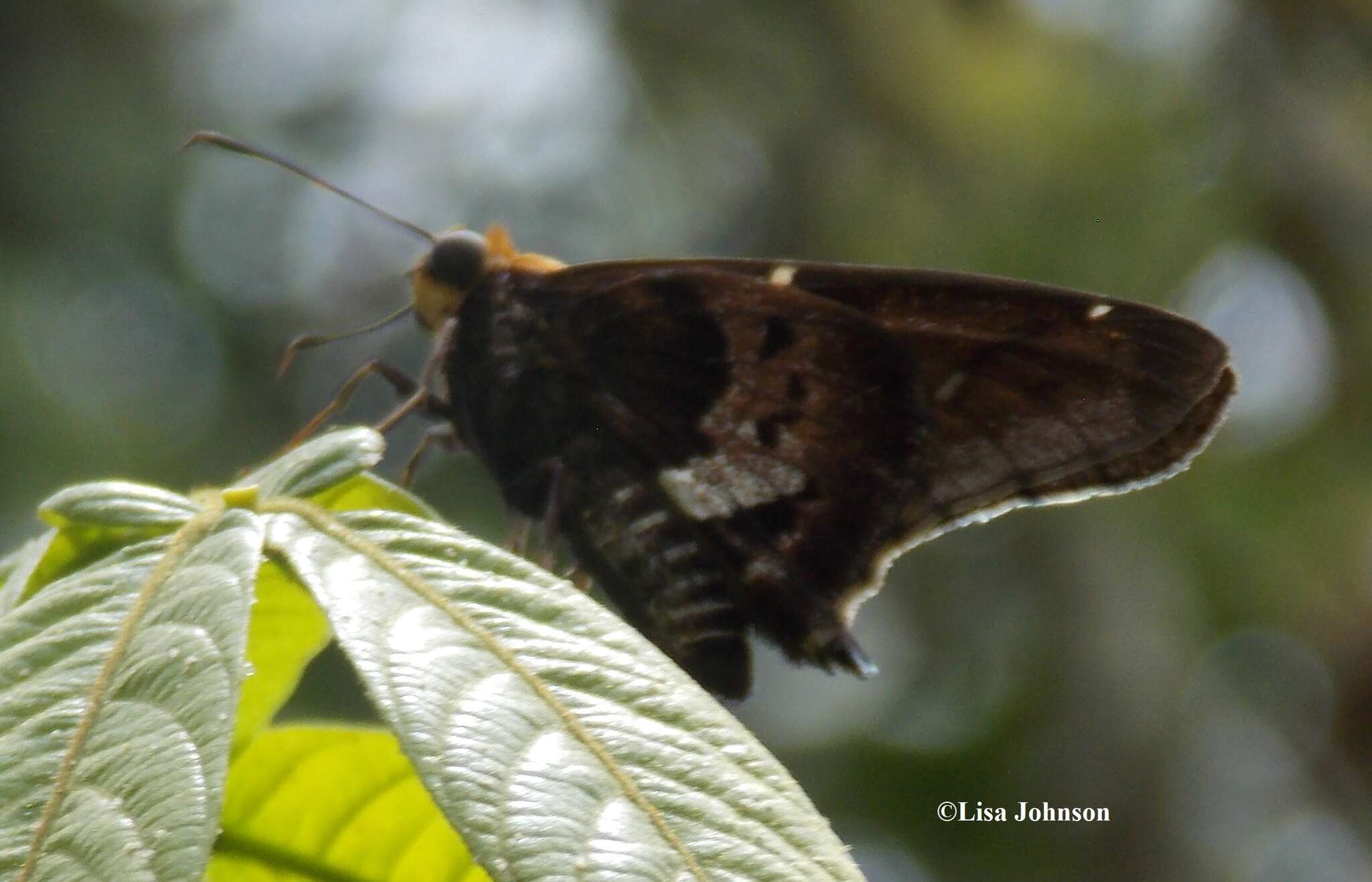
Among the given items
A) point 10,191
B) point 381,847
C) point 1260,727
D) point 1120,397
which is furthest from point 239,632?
point 10,191

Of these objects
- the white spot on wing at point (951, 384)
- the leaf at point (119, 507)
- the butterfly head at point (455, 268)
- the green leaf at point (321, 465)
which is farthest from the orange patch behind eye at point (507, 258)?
Result: the leaf at point (119, 507)

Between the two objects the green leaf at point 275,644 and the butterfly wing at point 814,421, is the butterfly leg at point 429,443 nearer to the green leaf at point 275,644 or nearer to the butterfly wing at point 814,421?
the butterfly wing at point 814,421

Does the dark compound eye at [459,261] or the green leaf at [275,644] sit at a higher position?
the dark compound eye at [459,261]

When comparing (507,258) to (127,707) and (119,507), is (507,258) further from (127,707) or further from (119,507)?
(127,707)

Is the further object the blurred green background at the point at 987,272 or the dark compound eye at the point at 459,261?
the blurred green background at the point at 987,272

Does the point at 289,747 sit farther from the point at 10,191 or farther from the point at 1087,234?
the point at 10,191

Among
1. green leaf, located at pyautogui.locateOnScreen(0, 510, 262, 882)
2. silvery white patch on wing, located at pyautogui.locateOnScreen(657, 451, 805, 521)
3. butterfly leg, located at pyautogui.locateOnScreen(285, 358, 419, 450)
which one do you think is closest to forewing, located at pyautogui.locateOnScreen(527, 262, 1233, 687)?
silvery white patch on wing, located at pyautogui.locateOnScreen(657, 451, 805, 521)

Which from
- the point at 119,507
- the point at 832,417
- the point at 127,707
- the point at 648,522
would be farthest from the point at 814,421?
the point at 127,707
